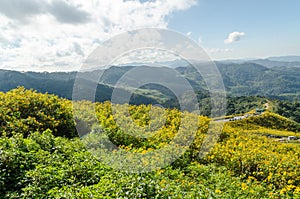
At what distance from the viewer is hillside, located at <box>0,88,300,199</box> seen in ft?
13.9

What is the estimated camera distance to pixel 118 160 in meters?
5.62

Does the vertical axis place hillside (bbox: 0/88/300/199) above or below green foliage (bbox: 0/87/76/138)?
below

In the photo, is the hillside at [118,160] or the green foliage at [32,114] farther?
the green foliage at [32,114]

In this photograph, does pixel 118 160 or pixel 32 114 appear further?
pixel 32 114

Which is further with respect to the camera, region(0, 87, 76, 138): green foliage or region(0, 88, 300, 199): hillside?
region(0, 87, 76, 138): green foliage

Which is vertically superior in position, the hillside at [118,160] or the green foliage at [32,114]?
the green foliage at [32,114]

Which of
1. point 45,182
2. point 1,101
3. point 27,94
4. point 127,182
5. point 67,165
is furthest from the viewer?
point 27,94

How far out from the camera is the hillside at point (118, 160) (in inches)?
167

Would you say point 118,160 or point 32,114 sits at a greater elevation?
point 32,114

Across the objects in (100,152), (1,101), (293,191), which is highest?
(1,101)

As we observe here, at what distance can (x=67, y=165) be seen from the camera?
16.9 ft

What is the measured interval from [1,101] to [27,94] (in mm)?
1065

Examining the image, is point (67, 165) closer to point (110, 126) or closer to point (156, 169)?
point (156, 169)

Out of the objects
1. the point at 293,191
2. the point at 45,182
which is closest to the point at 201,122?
the point at 293,191
